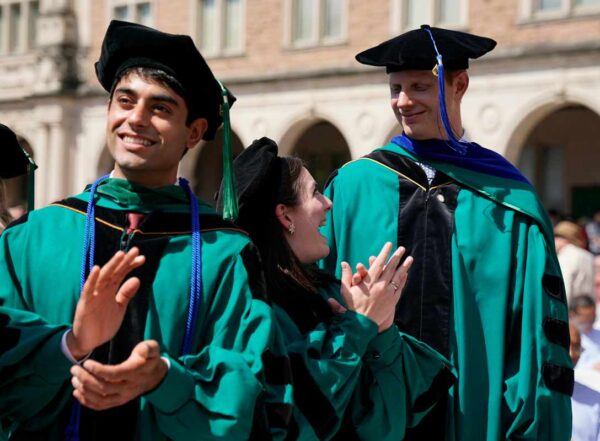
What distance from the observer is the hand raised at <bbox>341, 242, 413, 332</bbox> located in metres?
3.37

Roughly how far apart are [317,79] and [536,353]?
16.7 metres

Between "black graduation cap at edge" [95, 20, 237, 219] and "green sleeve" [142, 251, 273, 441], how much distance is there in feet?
1.35

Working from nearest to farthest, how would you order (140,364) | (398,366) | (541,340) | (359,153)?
(140,364)
(398,366)
(541,340)
(359,153)

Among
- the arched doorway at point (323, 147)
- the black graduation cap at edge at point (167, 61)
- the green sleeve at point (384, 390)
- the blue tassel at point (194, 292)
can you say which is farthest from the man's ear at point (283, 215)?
the arched doorway at point (323, 147)

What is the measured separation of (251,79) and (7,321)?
61.3 ft

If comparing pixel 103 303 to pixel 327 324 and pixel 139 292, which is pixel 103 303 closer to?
pixel 139 292

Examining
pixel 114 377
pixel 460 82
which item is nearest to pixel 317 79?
pixel 460 82

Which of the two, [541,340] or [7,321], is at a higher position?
[7,321]

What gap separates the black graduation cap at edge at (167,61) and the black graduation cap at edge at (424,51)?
4.09 feet

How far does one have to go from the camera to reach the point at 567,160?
66.9ft

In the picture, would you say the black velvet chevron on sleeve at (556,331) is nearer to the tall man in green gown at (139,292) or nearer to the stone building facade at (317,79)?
the tall man in green gown at (139,292)

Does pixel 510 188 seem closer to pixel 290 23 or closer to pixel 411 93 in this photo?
pixel 411 93

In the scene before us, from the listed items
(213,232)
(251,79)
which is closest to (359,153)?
(251,79)

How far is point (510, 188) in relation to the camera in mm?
4367
